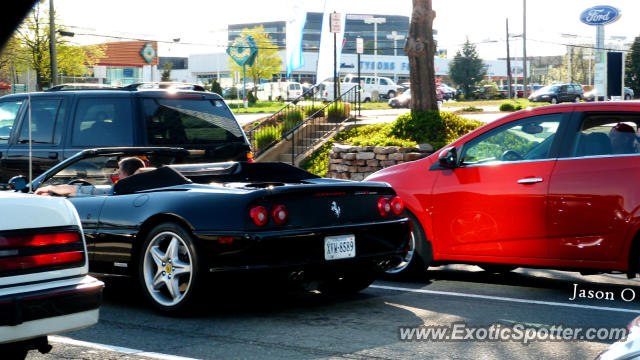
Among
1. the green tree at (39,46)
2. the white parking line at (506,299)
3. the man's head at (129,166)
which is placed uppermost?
the green tree at (39,46)

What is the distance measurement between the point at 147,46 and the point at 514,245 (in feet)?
206

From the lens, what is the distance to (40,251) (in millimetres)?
3984

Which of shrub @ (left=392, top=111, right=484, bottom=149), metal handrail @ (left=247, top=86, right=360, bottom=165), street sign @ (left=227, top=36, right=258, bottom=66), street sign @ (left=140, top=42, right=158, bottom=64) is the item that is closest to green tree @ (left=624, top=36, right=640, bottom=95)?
street sign @ (left=227, top=36, right=258, bottom=66)

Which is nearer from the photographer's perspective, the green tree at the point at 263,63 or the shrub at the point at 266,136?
the shrub at the point at 266,136

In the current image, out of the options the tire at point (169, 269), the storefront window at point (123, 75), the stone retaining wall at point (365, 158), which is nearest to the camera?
the tire at point (169, 269)

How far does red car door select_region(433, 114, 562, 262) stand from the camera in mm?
6738

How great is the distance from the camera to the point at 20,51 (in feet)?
162

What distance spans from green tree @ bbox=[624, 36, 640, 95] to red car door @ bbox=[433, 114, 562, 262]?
54.8 m

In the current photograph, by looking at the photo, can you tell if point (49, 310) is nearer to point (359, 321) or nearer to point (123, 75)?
point (359, 321)

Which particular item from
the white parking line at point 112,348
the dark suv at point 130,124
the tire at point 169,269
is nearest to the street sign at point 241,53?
the dark suv at point 130,124

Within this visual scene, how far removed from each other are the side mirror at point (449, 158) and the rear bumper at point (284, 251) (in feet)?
5.19

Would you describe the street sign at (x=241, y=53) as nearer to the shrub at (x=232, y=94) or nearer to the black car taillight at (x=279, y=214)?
the shrub at (x=232, y=94)

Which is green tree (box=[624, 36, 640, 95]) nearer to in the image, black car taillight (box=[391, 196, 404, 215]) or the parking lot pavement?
the parking lot pavement

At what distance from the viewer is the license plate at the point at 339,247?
584 cm
